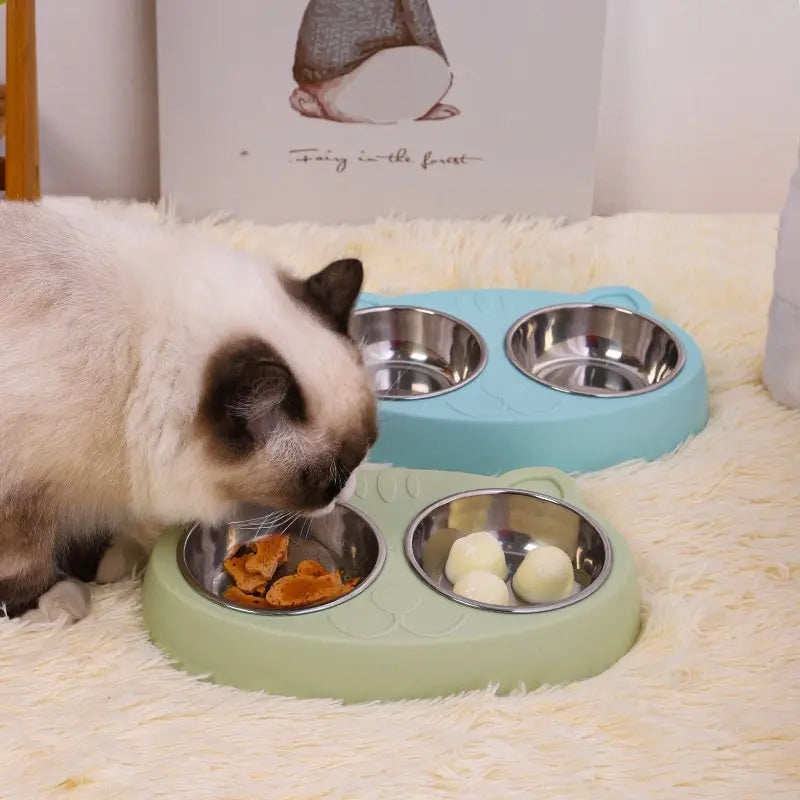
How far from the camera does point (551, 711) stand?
1.29m

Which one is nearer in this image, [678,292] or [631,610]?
[631,610]

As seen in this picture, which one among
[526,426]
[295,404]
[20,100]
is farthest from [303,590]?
[20,100]

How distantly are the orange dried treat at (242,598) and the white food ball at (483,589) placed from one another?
230mm

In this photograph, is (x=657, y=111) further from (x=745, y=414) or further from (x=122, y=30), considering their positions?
(x=122, y=30)

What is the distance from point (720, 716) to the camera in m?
1.29

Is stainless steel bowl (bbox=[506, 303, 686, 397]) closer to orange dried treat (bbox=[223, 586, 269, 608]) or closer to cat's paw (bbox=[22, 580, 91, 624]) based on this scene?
orange dried treat (bbox=[223, 586, 269, 608])

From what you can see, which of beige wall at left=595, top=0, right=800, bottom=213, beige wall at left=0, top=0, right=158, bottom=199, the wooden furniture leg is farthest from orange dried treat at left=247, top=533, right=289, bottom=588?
beige wall at left=595, top=0, right=800, bottom=213

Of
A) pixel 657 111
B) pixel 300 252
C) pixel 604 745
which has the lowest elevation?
pixel 604 745

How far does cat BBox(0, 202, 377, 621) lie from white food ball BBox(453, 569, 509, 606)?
19 cm

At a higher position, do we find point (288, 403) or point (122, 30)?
point (122, 30)

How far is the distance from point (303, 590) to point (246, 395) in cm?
33

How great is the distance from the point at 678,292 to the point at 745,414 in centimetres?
40

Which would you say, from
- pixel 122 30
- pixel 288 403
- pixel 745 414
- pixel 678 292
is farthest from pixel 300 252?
pixel 288 403

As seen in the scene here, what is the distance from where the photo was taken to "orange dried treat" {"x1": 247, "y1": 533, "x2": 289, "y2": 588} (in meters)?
1.50
